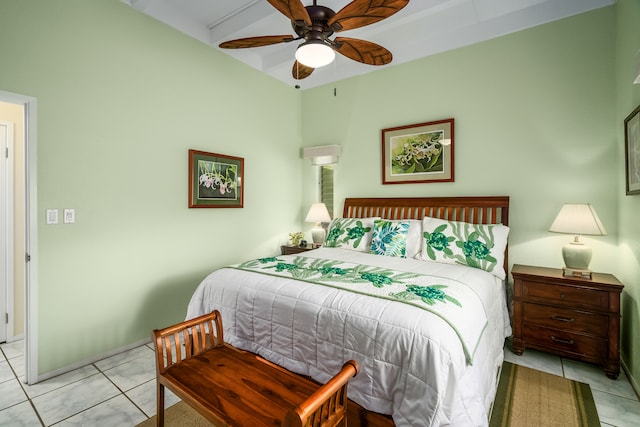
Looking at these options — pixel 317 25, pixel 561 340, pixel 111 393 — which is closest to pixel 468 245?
pixel 561 340

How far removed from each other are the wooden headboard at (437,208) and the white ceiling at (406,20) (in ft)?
5.41

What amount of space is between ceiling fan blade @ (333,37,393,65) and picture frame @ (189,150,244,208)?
184cm

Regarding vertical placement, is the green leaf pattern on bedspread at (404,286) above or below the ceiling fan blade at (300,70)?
below

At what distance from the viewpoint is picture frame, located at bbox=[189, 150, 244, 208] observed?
3.23m

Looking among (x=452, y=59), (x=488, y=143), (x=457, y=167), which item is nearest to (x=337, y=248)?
(x=457, y=167)

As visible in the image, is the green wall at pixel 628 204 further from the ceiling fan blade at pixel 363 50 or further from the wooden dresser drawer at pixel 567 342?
the ceiling fan blade at pixel 363 50

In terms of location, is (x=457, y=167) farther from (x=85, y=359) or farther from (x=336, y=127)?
(x=85, y=359)

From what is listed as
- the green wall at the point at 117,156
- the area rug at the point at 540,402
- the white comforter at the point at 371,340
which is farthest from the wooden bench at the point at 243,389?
the green wall at the point at 117,156

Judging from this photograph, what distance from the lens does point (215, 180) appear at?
3424 millimetres

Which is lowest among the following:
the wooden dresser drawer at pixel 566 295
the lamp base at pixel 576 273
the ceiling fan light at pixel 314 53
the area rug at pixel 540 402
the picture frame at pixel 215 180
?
the area rug at pixel 540 402

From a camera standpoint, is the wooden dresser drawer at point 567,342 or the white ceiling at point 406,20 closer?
the wooden dresser drawer at point 567,342

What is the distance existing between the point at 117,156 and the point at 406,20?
3.07m

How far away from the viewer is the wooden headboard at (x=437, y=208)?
306 cm

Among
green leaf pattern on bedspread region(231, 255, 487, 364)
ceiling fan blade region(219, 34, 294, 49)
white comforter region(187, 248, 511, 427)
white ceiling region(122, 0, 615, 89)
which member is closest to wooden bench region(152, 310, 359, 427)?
white comforter region(187, 248, 511, 427)
